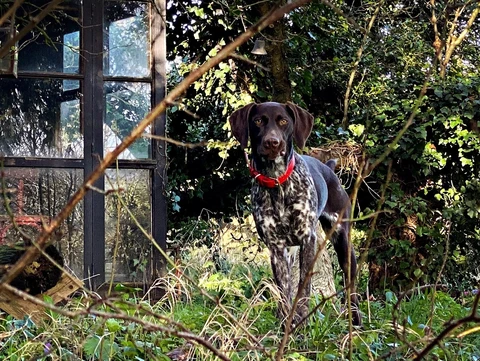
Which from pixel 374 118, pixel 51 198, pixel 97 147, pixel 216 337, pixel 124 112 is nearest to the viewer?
pixel 216 337

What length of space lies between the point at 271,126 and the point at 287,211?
539 mm

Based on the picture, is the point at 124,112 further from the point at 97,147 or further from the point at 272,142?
the point at 272,142

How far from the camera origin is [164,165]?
22.2 ft

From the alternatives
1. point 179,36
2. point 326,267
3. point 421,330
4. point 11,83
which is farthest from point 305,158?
point 179,36

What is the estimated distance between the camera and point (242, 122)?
4.82 meters

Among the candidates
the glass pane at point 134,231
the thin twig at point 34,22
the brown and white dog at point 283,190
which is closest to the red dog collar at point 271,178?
the brown and white dog at point 283,190

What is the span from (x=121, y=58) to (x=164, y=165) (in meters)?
0.97

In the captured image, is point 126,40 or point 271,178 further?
point 126,40

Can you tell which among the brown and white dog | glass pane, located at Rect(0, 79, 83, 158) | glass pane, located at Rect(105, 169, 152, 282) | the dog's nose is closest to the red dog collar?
the brown and white dog

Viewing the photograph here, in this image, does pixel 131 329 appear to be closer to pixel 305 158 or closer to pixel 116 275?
pixel 305 158

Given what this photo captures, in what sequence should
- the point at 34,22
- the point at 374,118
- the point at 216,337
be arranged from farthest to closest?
the point at 374,118 → the point at 216,337 → the point at 34,22

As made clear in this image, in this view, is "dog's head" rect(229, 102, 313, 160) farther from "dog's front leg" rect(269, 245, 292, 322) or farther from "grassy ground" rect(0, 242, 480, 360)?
"grassy ground" rect(0, 242, 480, 360)

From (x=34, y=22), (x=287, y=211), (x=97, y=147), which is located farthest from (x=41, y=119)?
(x=34, y=22)

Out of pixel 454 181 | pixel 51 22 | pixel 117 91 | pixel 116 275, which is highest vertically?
pixel 51 22
